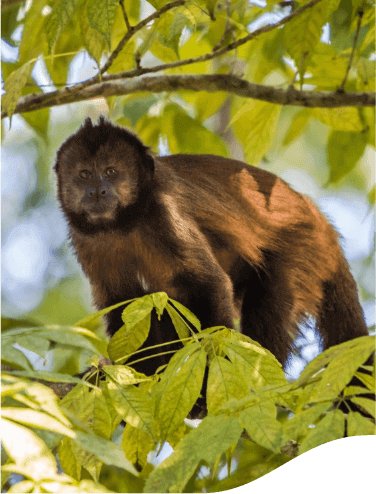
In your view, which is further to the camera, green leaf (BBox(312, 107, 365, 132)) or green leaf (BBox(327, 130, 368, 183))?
green leaf (BBox(327, 130, 368, 183))

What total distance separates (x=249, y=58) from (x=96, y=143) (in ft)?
4.08

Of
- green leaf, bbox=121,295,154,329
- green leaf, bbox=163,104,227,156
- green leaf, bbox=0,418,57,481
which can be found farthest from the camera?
green leaf, bbox=163,104,227,156

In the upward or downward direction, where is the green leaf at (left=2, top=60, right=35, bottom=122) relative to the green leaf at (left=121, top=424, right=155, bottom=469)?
upward

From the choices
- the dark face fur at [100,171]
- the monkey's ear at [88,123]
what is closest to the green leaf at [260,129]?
the dark face fur at [100,171]

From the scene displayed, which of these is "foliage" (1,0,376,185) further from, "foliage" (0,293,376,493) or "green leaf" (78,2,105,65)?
"foliage" (0,293,376,493)

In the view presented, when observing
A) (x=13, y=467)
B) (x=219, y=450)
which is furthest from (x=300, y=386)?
(x=13, y=467)

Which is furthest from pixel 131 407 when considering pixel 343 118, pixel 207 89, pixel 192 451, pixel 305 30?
pixel 343 118

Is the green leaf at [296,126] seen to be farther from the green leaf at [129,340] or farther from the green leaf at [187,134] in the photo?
the green leaf at [129,340]

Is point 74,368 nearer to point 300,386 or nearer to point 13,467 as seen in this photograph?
point 300,386

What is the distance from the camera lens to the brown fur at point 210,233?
4090 mm

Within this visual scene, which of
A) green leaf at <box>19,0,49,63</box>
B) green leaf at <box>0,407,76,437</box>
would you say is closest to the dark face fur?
green leaf at <box>19,0,49,63</box>

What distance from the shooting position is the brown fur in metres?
4.09

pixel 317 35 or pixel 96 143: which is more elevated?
pixel 317 35

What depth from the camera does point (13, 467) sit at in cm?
110
